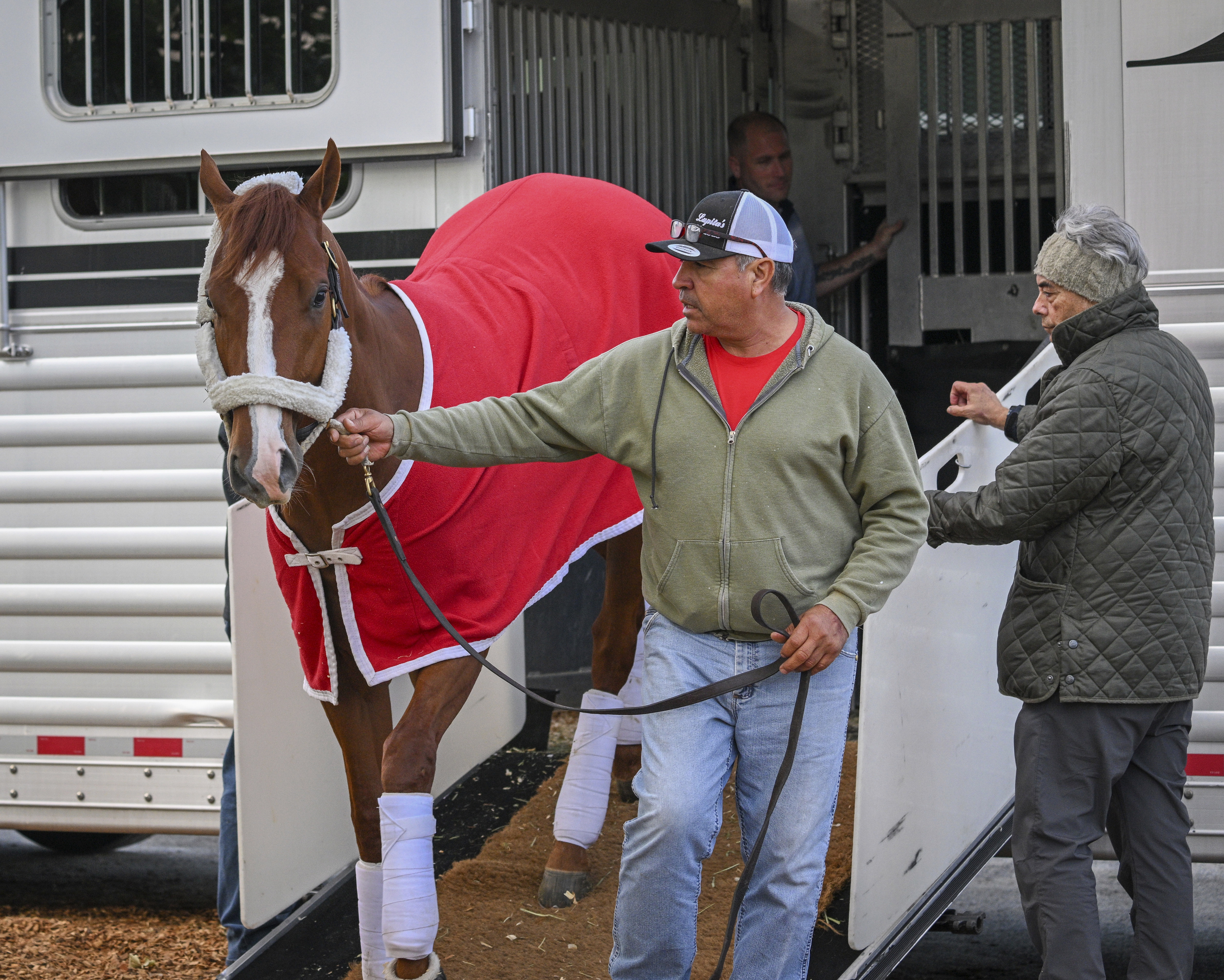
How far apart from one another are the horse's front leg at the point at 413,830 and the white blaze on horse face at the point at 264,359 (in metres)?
0.72

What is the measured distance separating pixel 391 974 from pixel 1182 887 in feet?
5.26

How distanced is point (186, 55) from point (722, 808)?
8.40ft

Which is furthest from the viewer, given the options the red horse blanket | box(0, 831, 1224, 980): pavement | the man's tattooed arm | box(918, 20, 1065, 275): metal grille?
the man's tattooed arm

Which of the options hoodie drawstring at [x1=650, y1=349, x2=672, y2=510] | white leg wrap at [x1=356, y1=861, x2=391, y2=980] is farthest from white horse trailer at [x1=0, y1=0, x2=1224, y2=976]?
hoodie drawstring at [x1=650, y1=349, x2=672, y2=510]

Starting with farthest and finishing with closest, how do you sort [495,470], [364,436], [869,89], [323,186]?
1. [869,89]
2. [495,470]
3. [323,186]
4. [364,436]

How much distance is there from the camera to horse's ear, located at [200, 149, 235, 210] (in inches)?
100

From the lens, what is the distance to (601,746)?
3488 millimetres

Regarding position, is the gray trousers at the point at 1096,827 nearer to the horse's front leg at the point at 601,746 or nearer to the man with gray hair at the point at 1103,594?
the man with gray hair at the point at 1103,594

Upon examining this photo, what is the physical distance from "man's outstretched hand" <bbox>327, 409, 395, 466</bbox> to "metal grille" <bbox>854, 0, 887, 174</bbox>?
11.1 ft

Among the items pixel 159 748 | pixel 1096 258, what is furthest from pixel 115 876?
pixel 1096 258

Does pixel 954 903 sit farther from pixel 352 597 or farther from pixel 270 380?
pixel 270 380

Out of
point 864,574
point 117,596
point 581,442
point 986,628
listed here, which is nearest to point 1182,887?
point 986,628

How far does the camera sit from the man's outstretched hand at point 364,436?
7.65 feet

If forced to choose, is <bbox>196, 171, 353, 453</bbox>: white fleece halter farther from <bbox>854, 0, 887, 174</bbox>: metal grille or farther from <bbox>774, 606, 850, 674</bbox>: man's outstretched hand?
<bbox>854, 0, 887, 174</bbox>: metal grille
